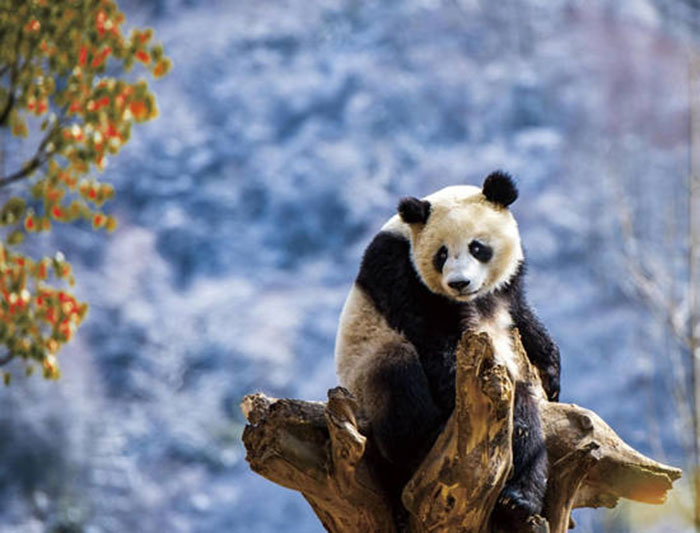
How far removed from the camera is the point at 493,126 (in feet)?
26.0

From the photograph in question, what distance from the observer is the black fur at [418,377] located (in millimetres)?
2668

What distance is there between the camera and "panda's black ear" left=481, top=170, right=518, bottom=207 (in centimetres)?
288

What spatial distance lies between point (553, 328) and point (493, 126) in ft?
6.07

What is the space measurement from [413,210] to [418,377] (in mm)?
529

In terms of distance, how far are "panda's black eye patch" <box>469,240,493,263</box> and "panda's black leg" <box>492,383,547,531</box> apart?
1.48ft

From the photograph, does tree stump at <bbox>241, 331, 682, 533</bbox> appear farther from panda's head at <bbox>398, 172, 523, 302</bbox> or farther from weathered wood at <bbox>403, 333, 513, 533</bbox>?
panda's head at <bbox>398, 172, 523, 302</bbox>

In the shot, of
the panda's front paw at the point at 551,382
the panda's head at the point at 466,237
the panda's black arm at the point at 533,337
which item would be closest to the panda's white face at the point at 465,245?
the panda's head at the point at 466,237

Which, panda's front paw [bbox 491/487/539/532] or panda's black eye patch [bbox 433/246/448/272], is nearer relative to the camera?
panda's front paw [bbox 491/487/539/532]

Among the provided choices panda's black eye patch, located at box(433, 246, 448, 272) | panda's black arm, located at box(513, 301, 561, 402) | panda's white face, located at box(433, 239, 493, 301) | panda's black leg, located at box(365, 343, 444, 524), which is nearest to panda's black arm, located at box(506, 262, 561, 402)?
panda's black arm, located at box(513, 301, 561, 402)

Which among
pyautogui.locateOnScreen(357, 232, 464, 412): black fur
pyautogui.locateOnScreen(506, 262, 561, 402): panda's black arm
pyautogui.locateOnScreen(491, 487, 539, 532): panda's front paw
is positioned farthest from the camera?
pyautogui.locateOnScreen(506, 262, 561, 402): panda's black arm

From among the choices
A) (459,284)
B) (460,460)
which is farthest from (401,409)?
(459,284)

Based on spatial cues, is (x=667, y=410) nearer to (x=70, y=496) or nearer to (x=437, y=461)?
(x=70, y=496)

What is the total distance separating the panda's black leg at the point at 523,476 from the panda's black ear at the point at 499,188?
0.65m

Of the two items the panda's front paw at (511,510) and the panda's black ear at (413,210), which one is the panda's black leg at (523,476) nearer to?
the panda's front paw at (511,510)
